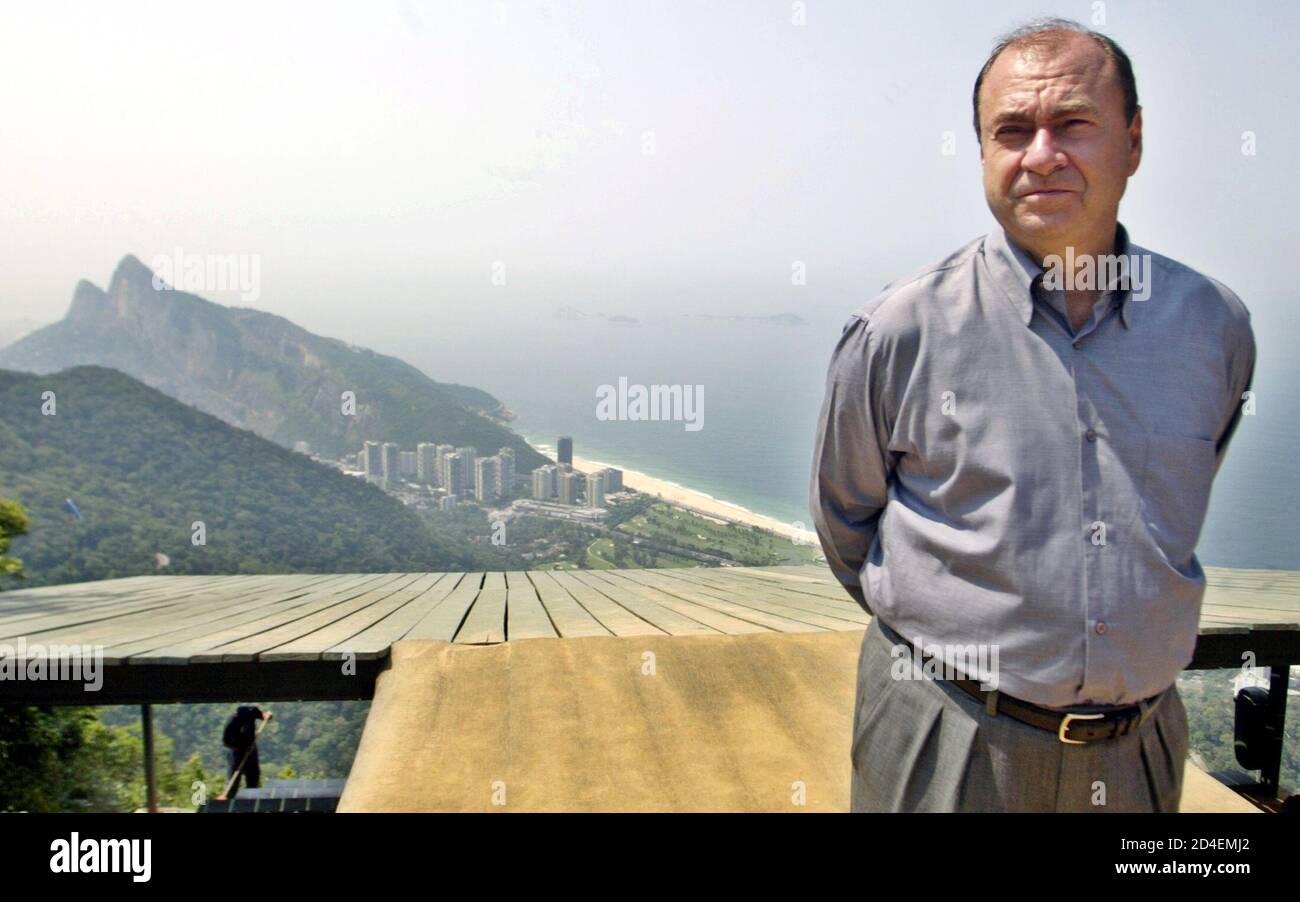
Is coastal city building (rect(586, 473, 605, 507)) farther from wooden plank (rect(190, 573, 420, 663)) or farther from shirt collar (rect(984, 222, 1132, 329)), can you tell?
shirt collar (rect(984, 222, 1132, 329))

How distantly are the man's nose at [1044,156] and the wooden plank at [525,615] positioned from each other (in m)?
2.12

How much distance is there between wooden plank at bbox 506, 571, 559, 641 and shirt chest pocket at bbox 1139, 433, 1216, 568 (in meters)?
2.04

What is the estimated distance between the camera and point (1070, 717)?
1217 mm

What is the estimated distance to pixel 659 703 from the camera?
256 cm

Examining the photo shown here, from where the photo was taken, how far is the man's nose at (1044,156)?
1.22m

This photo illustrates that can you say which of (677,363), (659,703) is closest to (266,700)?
(659,703)

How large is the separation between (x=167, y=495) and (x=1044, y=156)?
10.3 meters

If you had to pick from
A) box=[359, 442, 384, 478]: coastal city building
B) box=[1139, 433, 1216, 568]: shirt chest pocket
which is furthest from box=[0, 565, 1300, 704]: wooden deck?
box=[359, 442, 384, 478]: coastal city building

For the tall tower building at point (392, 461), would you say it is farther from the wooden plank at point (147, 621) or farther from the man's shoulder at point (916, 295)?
the man's shoulder at point (916, 295)

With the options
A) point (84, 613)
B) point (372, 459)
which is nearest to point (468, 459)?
point (372, 459)

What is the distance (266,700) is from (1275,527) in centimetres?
460

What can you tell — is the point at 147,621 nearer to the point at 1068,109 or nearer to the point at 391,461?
the point at 1068,109

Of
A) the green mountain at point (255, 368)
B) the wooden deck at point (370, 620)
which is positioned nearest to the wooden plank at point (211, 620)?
the wooden deck at point (370, 620)
